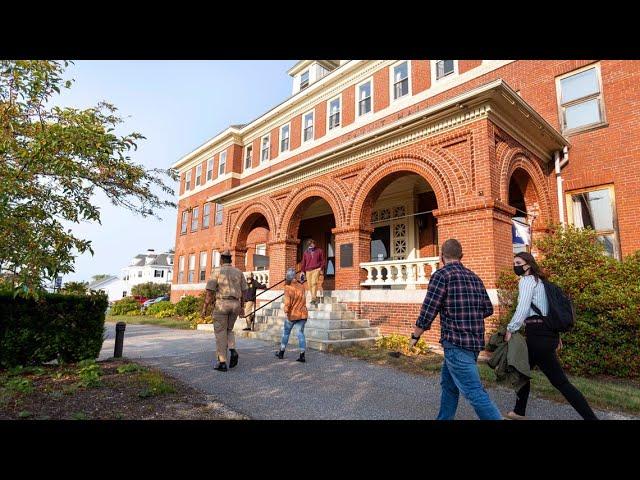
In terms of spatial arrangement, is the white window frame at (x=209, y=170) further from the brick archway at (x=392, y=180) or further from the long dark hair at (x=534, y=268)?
the long dark hair at (x=534, y=268)

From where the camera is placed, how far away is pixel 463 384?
339 cm

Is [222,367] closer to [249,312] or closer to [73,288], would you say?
[73,288]

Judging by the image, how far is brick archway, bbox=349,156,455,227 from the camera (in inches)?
369

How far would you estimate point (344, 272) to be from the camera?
441 inches

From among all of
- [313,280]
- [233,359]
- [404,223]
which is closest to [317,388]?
[233,359]

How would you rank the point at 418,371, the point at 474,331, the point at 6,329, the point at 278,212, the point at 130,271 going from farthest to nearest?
the point at 130,271, the point at 278,212, the point at 418,371, the point at 6,329, the point at 474,331

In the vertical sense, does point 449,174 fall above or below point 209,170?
below

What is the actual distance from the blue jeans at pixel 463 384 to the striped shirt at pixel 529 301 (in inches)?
40.0

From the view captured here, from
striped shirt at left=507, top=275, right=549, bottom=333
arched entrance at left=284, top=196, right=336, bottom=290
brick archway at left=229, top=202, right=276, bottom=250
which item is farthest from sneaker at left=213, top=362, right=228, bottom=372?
arched entrance at left=284, top=196, right=336, bottom=290

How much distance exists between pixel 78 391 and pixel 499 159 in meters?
9.24

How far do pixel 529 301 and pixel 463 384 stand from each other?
1412 mm

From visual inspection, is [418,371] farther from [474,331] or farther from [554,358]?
[474,331]

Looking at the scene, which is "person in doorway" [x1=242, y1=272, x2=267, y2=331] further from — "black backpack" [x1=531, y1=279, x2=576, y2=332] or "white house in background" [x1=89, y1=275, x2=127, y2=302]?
"white house in background" [x1=89, y1=275, x2=127, y2=302]
